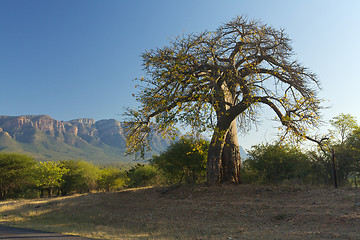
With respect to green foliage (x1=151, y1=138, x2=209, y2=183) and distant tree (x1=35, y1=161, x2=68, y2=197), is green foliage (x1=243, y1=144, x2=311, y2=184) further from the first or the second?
distant tree (x1=35, y1=161, x2=68, y2=197)

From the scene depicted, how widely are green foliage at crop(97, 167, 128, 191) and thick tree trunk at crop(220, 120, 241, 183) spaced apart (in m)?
26.8

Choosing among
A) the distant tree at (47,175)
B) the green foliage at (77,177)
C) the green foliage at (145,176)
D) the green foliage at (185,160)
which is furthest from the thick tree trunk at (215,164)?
the green foliage at (77,177)

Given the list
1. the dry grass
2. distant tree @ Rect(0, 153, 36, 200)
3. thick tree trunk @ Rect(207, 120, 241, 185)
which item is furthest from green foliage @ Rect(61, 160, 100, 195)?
thick tree trunk @ Rect(207, 120, 241, 185)

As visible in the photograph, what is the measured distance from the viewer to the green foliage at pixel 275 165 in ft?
58.9

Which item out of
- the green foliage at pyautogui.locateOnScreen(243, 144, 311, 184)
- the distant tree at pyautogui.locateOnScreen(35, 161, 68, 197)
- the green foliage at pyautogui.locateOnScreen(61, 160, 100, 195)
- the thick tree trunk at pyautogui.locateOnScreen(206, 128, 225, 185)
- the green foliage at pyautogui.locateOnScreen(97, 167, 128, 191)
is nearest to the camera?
the thick tree trunk at pyautogui.locateOnScreen(206, 128, 225, 185)

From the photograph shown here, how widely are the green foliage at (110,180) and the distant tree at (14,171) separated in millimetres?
9409

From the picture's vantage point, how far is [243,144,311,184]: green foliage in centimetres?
1795

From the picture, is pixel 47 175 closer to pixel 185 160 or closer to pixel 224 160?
pixel 185 160

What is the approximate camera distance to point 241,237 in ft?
23.1

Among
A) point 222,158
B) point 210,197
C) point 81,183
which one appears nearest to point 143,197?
point 210,197

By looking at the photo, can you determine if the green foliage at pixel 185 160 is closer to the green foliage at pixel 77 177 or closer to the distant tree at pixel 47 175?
the distant tree at pixel 47 175

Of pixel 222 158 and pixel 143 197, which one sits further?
pixel 222 158

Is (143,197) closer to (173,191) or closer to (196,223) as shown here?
(173,191)

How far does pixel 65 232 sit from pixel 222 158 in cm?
946
